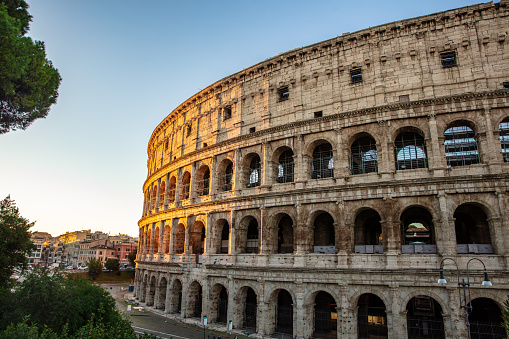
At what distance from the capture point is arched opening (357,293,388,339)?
20.7 metres

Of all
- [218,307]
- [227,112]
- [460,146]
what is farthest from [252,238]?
[460,146]

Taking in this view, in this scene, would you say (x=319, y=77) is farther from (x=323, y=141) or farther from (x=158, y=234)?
(x=158, y=234)

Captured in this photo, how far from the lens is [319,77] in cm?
2492

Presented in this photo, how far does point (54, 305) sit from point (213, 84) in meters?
22.1

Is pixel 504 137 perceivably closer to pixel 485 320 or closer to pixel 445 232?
pixel 445 232

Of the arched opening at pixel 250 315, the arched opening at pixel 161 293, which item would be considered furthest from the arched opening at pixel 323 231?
the arched opening at pixel 161 293

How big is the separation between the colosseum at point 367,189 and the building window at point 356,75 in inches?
3.6

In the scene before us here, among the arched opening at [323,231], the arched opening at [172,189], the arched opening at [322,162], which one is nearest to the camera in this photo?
the arched opening at [323,231]

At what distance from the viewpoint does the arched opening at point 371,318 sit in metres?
20.7

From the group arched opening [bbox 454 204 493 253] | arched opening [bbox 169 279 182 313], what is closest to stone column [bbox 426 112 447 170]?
arched opening [bbox 454 204 493 253]

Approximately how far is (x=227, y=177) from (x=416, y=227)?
15440 mm

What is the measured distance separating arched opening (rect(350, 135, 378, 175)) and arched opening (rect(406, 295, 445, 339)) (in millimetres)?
8699

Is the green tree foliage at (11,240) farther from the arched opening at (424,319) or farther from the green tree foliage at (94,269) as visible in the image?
the green tree foliage at (94,269)

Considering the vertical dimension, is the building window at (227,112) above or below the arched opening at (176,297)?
above
